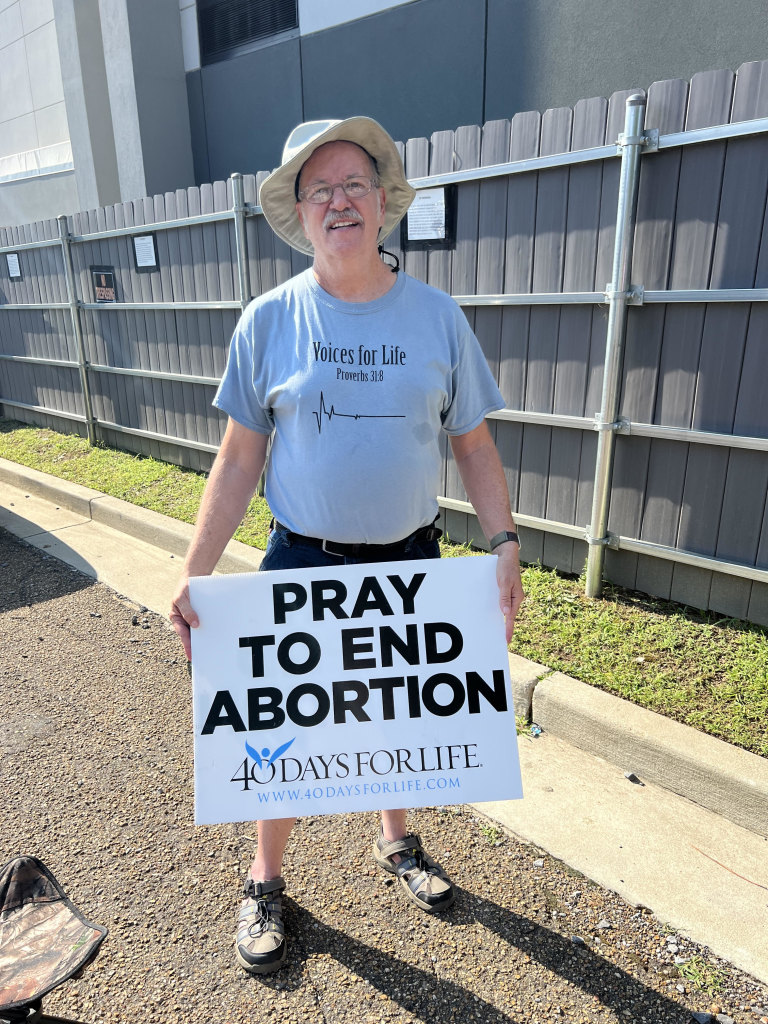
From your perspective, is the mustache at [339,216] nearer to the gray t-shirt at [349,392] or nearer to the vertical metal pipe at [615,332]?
the gray t-shirt at [349,392]

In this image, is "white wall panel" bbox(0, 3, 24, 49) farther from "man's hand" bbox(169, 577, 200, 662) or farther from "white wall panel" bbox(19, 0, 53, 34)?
"man's hand" bbox(169, 577, 200, 662)

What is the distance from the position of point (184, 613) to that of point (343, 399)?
28.0 inches

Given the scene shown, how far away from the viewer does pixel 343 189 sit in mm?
1910

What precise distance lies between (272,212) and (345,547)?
3.36ft

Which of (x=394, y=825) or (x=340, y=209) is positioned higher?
(x=340, y=209)

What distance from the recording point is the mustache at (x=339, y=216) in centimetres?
188

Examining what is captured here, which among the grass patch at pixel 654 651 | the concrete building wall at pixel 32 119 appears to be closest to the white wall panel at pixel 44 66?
the concrete building wall at pixel 32 119

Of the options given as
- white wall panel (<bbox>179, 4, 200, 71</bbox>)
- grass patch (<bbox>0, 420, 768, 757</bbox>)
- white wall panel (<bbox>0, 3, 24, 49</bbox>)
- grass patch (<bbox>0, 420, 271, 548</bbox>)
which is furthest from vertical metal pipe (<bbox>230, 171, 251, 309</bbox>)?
white wall panel (<bbox>0, 3, 24, 49</bbox>)

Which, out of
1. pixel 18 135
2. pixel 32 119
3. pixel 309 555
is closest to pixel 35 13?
pixel 32 119

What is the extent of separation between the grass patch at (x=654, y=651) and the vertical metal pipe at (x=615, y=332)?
238 mm

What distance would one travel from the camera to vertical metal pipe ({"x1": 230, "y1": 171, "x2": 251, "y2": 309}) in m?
5.58

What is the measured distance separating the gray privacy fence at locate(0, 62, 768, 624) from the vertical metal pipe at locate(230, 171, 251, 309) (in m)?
1.53

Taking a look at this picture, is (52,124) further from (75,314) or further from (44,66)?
(75,314)

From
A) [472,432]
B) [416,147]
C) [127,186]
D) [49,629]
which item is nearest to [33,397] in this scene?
[127,186]
